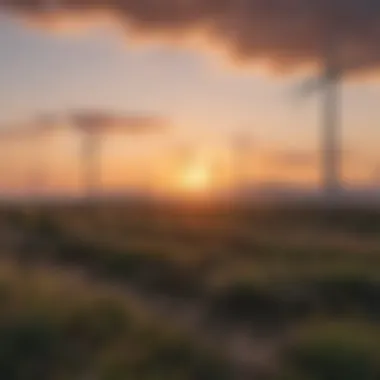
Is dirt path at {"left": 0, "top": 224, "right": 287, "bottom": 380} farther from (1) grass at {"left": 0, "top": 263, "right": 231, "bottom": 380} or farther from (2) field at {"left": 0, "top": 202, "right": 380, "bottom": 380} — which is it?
(1) grass at {"left": 0, "top": 263, "right": 231, "bottom": 380}

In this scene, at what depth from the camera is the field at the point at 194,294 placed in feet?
28.7

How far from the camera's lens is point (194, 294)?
11406mm

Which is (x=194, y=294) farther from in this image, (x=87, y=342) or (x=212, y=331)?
(x=87, y=342)

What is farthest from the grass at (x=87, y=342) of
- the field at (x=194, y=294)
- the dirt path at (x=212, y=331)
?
the dirt path at (x=212, y=331)

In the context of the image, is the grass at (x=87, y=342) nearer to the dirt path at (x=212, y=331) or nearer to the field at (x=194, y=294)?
the field at (x=194, y=294)

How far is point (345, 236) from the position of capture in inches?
445

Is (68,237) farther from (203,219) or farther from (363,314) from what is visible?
(363,314)

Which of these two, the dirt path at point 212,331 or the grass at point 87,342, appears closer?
the grass at point 87,342

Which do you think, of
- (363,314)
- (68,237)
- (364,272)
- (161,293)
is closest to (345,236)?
(364,272)

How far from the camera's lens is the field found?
28.7 ft

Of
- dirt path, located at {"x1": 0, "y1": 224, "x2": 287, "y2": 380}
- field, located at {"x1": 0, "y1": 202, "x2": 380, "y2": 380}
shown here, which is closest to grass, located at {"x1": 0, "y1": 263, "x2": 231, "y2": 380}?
field, located at {"x1": 0, "y1": 202, "x2": 380, "y2": 380}

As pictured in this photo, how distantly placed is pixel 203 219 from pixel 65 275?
2.01 m

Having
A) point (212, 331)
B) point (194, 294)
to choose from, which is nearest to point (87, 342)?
point (212, 331)

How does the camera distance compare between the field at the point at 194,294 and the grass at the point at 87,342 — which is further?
the field at the point at 194,294
